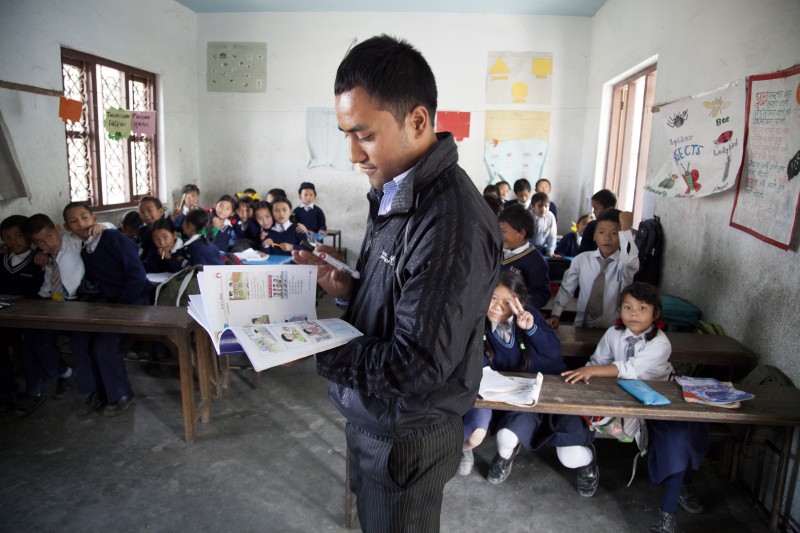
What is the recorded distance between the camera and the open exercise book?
43.8 inches

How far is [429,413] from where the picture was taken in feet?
3.55

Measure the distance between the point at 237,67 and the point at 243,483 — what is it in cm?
632

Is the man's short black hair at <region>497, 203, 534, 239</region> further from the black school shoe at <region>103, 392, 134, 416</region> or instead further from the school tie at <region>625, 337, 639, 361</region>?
the black school shoe at <region>103, 392, 134, 416</region>

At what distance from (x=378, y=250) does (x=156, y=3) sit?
670cm

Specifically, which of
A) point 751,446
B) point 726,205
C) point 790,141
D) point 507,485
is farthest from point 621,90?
point 507,485

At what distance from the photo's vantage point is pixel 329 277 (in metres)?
1.23

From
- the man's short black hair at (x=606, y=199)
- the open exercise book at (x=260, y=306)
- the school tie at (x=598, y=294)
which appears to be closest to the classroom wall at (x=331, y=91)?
the man's short black hair at (x=606, y=199)

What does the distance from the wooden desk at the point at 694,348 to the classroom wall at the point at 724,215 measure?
0.25ft

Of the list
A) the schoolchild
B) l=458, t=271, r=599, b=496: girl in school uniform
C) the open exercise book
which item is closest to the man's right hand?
the open exercise book

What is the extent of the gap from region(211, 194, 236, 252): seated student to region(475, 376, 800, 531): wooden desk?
374 centimetres

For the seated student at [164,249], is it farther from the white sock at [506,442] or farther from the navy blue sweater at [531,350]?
the white sock at [506,442]

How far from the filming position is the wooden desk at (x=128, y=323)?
2688 mm

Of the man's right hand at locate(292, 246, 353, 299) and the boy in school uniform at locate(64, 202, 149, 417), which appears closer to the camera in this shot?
the man's right hand at locate(292, 246, 353, 299)

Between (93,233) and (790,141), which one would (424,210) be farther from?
(93,233)
